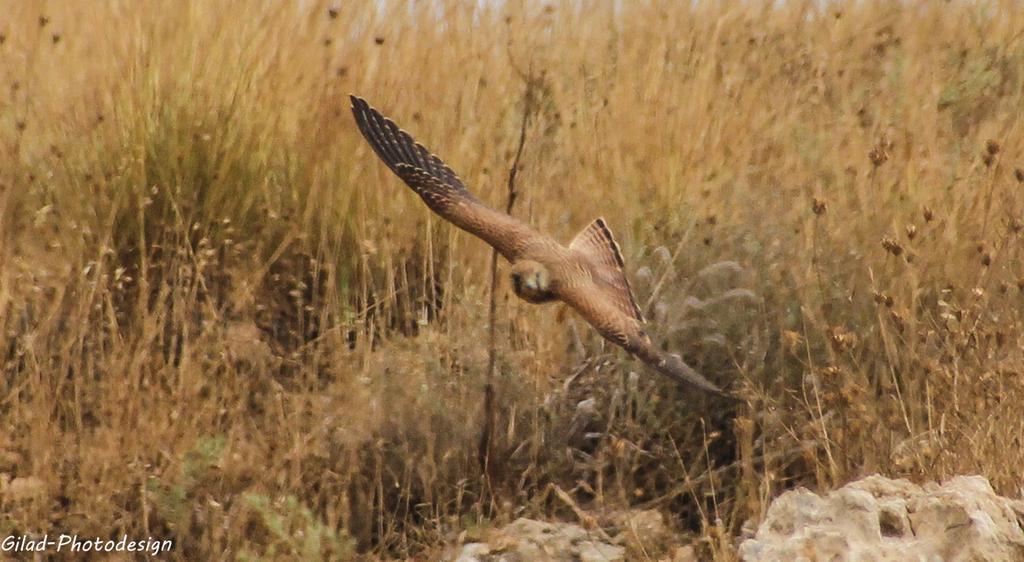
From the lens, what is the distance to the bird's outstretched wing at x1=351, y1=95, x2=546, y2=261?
4.22 metres

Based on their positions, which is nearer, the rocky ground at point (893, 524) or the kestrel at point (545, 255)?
the rocky ground at point (893, 524)

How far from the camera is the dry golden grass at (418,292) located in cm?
413

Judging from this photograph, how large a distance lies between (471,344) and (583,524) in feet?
2.48

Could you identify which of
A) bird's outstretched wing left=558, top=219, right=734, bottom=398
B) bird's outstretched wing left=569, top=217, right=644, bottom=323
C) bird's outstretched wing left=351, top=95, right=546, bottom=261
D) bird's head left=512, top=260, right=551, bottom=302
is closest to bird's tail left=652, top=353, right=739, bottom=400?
bird's outstretched wing left=558, top=219, right=734, bottom=398

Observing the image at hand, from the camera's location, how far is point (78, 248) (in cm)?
484

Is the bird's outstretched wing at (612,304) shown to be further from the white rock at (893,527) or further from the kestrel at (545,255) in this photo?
the white rock at (893,527)

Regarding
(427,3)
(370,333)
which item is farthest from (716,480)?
(427,3)

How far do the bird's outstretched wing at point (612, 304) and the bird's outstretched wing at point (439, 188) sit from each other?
0.63 feet

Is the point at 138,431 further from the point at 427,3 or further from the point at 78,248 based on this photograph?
the point at 427,3

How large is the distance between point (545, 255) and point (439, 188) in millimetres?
414

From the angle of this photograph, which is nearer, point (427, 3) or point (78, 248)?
point (78, 248)

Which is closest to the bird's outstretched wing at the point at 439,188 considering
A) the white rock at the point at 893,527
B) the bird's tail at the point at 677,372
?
the bird's tail at the point at 677,372

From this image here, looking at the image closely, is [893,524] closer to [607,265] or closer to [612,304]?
[612,304]

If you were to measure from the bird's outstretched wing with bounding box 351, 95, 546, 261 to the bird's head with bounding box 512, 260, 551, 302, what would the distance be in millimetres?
144
